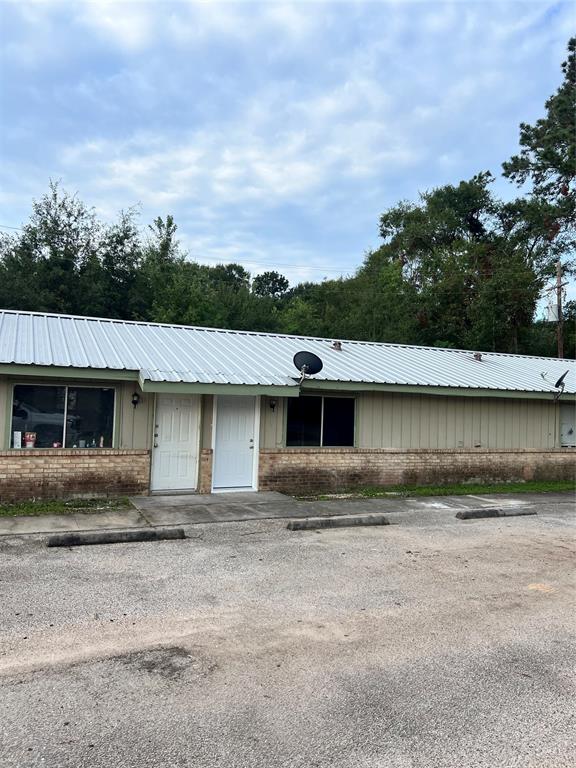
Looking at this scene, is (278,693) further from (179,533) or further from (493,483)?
(493,483)

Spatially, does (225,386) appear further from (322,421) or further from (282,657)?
(282,657)

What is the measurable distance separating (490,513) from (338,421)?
3747mm

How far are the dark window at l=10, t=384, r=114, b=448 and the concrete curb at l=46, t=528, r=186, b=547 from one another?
2.97m

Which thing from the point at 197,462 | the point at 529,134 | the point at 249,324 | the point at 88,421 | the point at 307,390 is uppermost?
the point at 529,134

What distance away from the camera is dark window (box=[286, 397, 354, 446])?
40.4 ft

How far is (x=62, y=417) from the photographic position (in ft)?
33.8

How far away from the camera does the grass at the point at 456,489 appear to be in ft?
39.7

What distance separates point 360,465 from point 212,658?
8.87 meters

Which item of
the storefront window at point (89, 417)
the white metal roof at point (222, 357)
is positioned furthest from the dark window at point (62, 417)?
the white metal roof at point (222, 357)

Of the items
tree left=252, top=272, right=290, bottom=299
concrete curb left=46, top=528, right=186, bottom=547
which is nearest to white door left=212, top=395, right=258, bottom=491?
concrete curb left=46, top=528, right=186, bottom=547

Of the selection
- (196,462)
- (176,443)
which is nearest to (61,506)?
(176,443)

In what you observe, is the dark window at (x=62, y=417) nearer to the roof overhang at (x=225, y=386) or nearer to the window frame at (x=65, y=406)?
the window frame at (x=65, y=406)

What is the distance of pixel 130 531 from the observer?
797cm

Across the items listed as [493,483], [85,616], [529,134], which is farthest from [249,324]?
[85,616]
